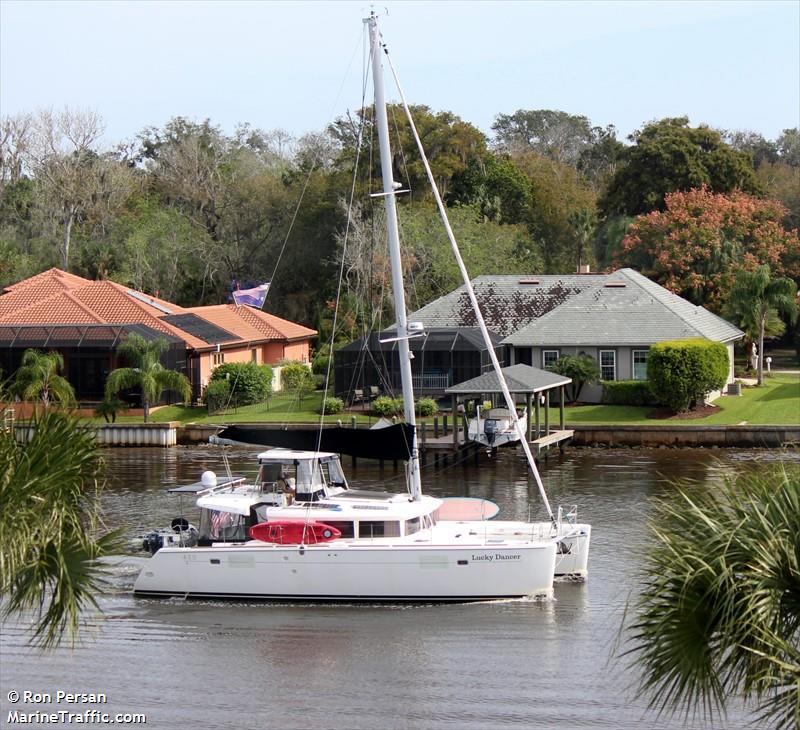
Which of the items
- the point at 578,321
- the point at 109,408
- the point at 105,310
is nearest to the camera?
the point at 109,408

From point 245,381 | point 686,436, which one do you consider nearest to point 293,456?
point 686,436

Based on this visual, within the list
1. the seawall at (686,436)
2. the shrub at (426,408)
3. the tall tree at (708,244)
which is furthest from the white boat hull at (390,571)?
the tall tree at (708,244)

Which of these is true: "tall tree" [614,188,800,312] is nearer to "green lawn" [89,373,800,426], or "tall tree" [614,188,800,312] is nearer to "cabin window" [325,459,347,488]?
"green lawn" [89,373,800,426]

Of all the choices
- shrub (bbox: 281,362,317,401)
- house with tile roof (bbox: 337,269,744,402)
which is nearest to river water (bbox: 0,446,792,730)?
house with tile roof (bbox: 337,269,744,402)

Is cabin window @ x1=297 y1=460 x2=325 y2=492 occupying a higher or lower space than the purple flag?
lower

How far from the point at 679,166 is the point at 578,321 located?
23.5 meters

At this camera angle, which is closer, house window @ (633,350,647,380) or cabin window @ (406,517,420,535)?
cabin window @ (406,517,420,535)

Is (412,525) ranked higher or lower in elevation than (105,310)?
lower

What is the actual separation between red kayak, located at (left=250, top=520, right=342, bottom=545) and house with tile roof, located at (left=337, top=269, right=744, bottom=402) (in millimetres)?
26027

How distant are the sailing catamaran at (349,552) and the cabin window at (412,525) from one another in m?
0.04

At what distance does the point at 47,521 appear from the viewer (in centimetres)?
1362

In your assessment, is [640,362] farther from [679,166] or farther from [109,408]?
[679,166]

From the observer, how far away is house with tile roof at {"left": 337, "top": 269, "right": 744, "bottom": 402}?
57094 millimetres

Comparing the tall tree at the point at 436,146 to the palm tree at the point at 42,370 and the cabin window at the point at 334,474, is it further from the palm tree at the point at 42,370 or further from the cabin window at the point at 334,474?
the cabin window at the point at 334,474
